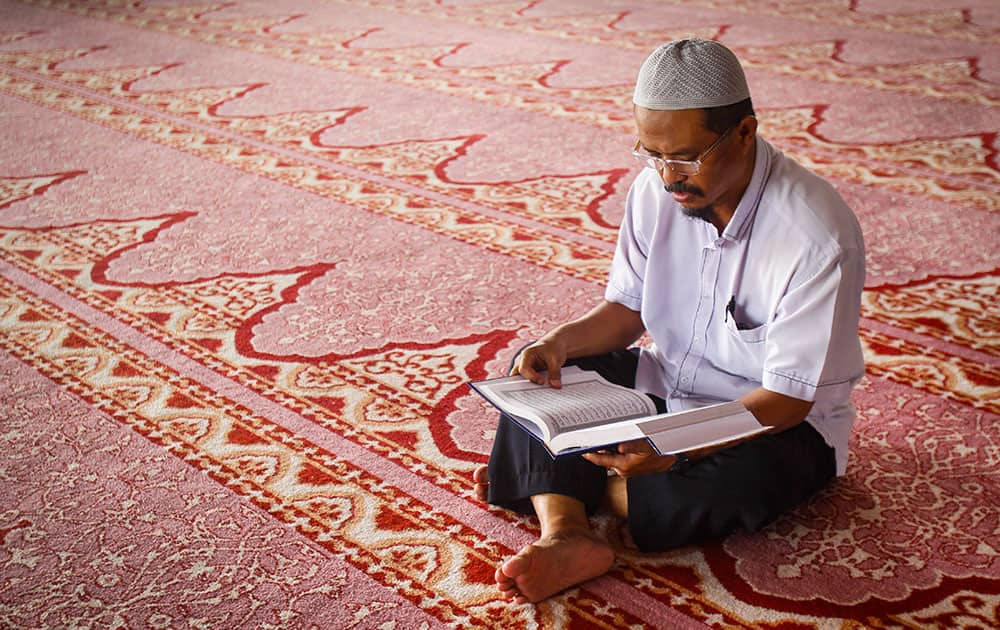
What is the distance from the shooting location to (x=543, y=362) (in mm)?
1653

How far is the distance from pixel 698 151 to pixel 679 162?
0.03 meters

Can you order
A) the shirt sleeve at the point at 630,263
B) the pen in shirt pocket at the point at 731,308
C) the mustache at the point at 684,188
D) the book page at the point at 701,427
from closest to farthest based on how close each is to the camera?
1. the book page at the point at 701,427
2. the mustache at the point at 684,188
3. the pen in shirt pocket at the point at 731,308
4. the shirt sleeve at the point at 630,263

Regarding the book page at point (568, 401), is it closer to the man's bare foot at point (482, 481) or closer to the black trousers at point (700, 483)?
the black trousers at point (700, 483)

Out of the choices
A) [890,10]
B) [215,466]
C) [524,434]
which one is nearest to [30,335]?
[215,466]

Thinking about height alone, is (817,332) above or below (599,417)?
above

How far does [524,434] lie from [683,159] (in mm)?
486

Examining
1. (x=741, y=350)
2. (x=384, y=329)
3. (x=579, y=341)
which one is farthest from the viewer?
(x=384, y=329)

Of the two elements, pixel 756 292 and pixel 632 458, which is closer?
pixel 632 458

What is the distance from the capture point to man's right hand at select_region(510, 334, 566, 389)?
1624mm

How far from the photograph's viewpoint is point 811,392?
1.46 meters

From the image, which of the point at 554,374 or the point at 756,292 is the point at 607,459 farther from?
the point at 756,292

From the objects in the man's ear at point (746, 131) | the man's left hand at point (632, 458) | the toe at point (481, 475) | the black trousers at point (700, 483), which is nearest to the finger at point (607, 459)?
the man's left hand at point (632, 458)

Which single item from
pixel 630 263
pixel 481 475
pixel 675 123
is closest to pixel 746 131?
pixel 675 123

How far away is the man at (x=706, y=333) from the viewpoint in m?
1.42
